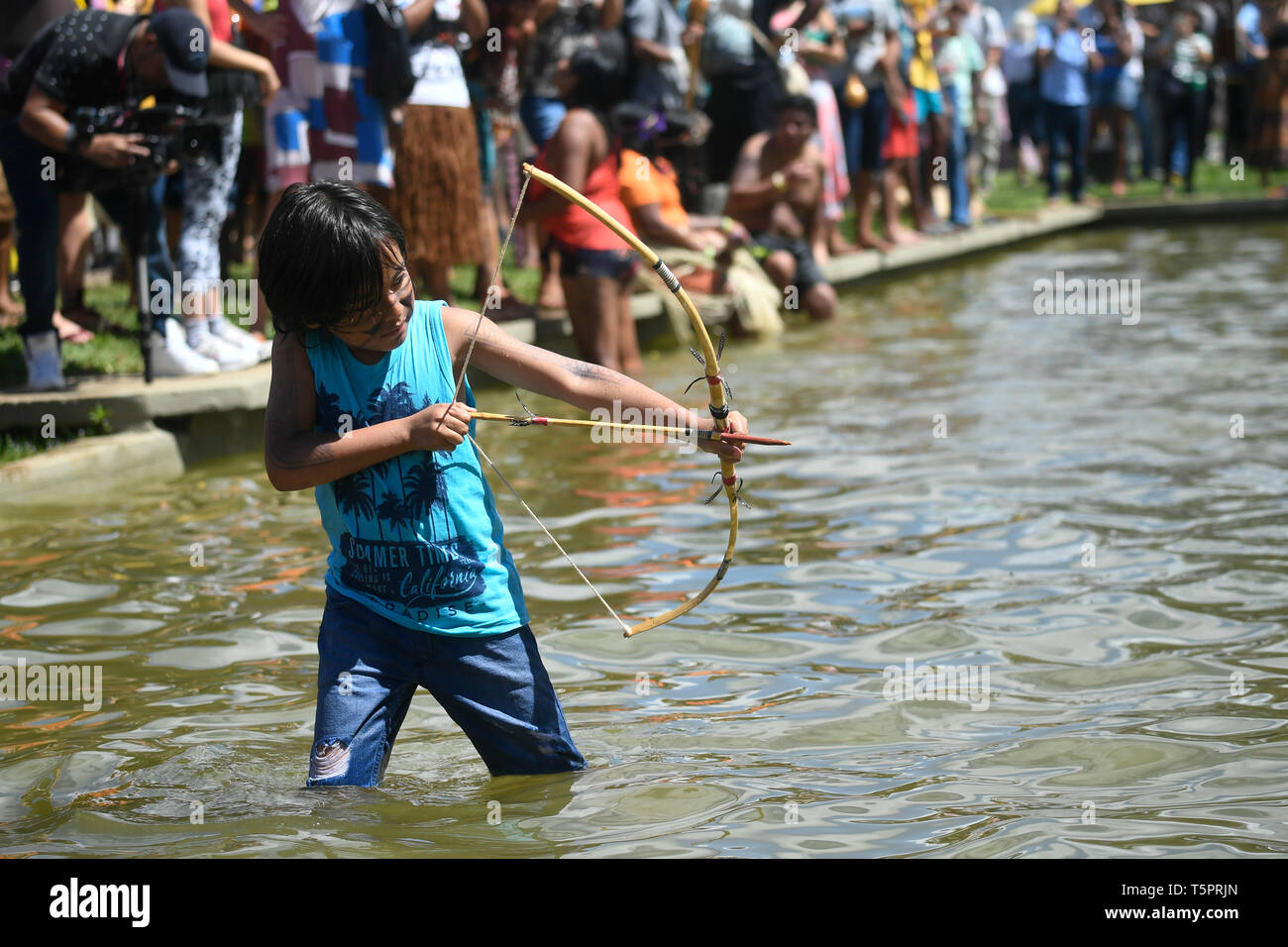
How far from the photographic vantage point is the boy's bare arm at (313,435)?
349 cm

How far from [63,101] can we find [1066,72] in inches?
499

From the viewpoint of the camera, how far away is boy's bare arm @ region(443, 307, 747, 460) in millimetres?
3688

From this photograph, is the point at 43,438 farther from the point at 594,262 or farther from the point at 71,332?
the point at 594,262

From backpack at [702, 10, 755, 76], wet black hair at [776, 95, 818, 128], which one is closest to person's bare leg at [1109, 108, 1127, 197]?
backpack at [702, 10, 755, 76]

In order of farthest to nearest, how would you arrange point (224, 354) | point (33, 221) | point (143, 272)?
point (224, 354) → point (33, 221) → point (143, 272)

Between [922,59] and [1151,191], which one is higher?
[922,59]

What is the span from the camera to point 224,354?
8078 mm

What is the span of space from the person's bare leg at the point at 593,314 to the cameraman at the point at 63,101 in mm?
2444

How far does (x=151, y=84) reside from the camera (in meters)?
7.61

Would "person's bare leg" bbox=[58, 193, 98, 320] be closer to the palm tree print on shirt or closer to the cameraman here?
the cameraman

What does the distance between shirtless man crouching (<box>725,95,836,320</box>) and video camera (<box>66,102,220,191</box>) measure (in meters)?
5.09

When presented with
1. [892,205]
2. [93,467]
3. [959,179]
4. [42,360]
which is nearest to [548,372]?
[93,467]

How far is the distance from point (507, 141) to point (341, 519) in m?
8.55

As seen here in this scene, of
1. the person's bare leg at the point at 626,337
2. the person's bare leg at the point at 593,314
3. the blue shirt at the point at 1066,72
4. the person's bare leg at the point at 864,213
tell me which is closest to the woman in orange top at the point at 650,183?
the person's bare leg at the point at 626,337
